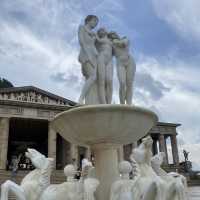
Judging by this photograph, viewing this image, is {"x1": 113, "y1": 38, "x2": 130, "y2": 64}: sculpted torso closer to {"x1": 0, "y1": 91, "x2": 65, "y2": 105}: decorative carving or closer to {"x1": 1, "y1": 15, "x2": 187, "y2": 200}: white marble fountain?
{"x1": 1, "y1": 15, "x2": 187, "y2": 200}: white marble fountain

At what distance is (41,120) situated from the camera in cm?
3231

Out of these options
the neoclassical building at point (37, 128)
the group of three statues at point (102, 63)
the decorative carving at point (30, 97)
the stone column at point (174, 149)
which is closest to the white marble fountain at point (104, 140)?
the group of three statues at point (102, 63)

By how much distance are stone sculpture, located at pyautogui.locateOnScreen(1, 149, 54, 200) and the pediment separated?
31.5 metres

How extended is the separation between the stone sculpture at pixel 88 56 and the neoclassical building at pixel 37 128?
71.5 feet

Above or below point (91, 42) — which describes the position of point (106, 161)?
below

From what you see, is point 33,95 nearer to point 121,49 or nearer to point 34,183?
point 121,49

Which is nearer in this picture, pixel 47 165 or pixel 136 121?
pixel 47 165

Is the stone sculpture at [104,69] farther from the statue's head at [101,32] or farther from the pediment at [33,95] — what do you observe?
the pediment at [33,95]

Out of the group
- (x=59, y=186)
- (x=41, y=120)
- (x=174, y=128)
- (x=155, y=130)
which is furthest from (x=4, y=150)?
(x=59, y=186)

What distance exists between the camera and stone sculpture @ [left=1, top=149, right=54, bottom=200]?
3734 millimetres

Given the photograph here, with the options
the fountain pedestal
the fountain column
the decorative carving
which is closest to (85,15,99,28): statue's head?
the fountain pedestal

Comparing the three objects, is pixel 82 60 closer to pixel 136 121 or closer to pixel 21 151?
pixel 136 121

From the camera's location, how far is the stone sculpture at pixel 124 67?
6551 mm

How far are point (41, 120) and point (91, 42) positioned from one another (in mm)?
26784
